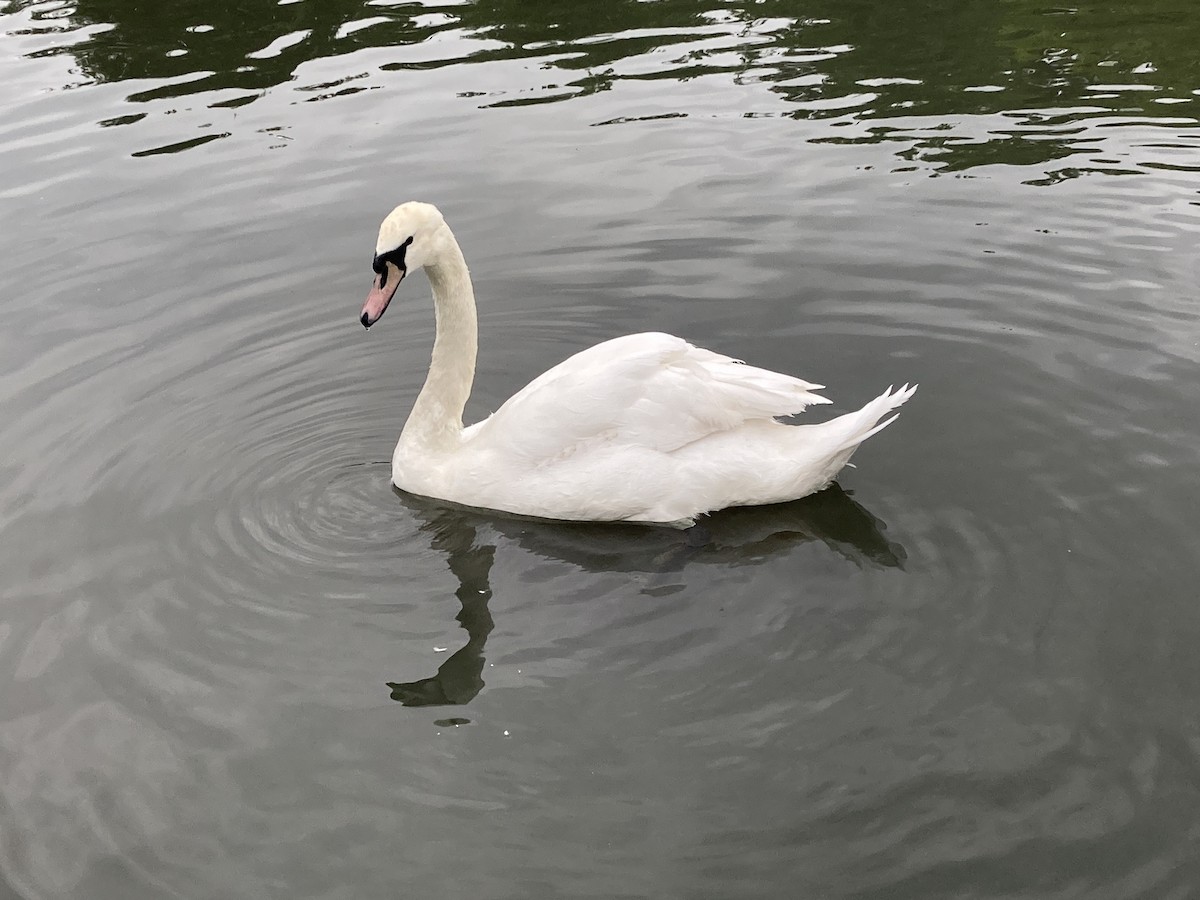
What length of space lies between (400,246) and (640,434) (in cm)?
170

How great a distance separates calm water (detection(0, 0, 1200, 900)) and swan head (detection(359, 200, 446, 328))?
1311mm

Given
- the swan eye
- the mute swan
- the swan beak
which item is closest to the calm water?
the mute swan

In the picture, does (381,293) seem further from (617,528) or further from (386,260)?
(617,528)

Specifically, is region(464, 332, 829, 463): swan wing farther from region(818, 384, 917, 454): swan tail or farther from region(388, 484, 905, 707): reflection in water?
region(388, 484, 905, 707): reflection in water

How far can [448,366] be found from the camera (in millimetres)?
7621

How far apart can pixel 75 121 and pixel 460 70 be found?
4.29 m

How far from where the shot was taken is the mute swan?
695cm

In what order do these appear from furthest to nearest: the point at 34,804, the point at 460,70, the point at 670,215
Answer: the point at 460,70
the point at 670,215
the point at 34,804

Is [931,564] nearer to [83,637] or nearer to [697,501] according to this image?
[697,501]

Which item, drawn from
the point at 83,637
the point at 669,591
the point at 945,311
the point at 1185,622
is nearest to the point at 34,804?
the point at 83,637

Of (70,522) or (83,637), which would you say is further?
(70,522)

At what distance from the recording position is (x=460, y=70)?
1471cm

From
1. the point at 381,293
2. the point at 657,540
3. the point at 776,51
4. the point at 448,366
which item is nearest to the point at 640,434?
the point at 657,540

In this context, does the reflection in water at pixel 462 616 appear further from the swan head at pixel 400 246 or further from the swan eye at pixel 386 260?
the swan eye at pixel 386 260
